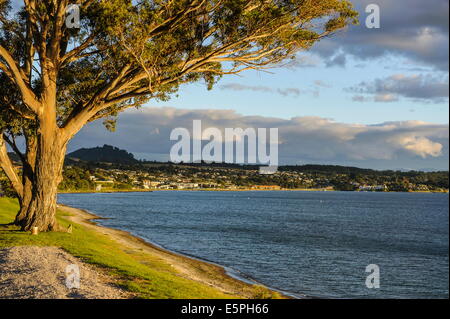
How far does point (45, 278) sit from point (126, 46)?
10754 mm

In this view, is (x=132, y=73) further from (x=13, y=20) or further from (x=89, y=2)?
(x=13, y=20)

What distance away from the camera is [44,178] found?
20.9 m

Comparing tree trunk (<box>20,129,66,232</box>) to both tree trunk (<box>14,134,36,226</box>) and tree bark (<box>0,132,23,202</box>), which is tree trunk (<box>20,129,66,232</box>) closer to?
tree trunk (<box>14,134,36,226</box>)

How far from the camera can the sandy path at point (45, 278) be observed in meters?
10.0

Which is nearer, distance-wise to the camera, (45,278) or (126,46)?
(45,278)

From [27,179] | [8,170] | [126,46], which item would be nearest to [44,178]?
[27,179]

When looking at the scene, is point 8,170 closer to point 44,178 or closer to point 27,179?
point 27,179

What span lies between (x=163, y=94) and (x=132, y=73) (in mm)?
3940

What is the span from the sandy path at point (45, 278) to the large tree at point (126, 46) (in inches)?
273

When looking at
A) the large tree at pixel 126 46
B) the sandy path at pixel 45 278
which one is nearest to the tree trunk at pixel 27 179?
the large tree at pixel 126 46

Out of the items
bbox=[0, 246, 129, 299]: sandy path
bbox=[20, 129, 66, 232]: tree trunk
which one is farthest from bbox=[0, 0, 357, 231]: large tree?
bbox=[0, 246, 129, 299]: sandy path

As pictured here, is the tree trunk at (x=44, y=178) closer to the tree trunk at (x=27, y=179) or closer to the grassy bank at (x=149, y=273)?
the grassy bank at (x=149, y=273)

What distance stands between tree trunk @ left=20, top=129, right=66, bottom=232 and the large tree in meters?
0.05
